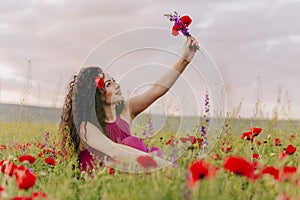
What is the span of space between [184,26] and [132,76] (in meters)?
0.60

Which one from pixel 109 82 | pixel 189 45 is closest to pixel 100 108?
pixel 109 82

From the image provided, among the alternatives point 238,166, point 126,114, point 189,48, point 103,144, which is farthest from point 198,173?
point 126,114

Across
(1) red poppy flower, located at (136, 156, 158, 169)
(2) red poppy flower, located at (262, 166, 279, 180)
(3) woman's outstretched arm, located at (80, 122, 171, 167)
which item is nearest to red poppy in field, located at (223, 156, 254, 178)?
(2) red poppy flower, located at (262, 166, 279, 180)

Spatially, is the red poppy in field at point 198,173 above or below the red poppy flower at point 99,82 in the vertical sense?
below

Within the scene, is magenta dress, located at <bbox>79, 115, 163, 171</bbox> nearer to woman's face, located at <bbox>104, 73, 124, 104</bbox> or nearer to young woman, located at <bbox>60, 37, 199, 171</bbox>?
young woman, located at <bbox>60, 37, 199, 171</bbox>

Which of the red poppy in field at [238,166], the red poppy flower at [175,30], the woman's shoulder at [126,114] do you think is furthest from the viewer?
the woman's shoulder at [126,114]

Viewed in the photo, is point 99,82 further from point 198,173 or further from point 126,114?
point 198,173

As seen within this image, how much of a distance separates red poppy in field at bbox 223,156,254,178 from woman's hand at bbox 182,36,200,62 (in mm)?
1820

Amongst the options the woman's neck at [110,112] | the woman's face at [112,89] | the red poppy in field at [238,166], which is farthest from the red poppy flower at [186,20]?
the red poppy in field at [238,166]

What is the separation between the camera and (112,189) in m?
2.25

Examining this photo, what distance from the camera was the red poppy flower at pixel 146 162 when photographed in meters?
2.23

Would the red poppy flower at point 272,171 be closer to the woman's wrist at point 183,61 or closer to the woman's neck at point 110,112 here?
the woman's wrist at point 183,61

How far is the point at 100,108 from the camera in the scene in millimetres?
3961

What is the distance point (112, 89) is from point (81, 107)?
1.01ft
